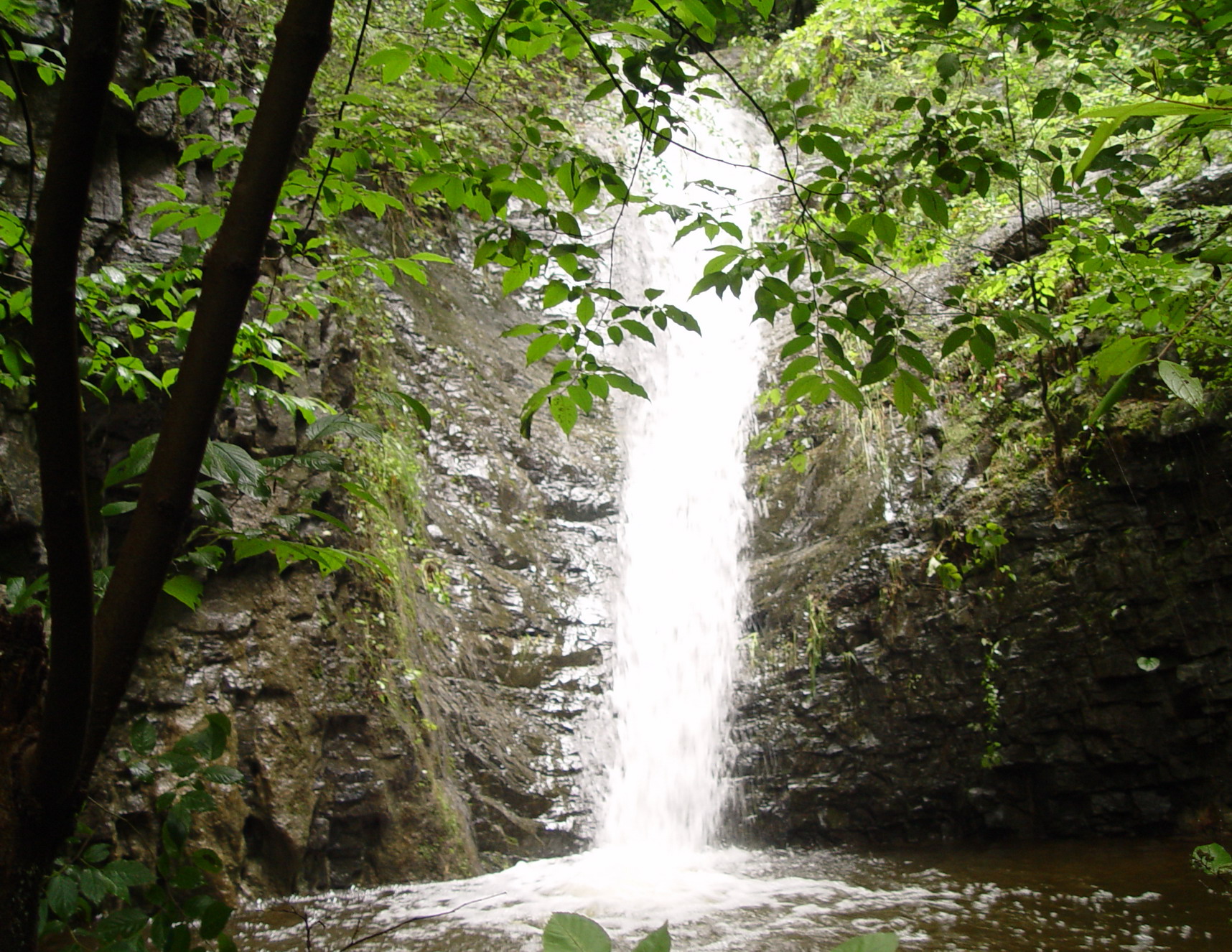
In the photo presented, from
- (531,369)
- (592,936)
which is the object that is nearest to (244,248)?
(592,936)

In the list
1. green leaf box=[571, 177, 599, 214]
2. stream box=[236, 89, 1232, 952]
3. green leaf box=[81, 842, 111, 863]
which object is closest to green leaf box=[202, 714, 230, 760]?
green leaf box=[81, 842, 111, 863]

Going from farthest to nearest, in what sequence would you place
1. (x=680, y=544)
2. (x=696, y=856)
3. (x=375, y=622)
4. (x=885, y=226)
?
(x=680, y=544) → (x=696, y=856) → (x=375, y=622) → (x=885, y=226)

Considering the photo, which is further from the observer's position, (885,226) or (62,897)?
(885,226)

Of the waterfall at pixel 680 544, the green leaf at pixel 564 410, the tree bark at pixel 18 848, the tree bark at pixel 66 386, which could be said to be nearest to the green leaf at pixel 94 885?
the tree bark at pixel 18 848

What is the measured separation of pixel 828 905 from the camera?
489 cm

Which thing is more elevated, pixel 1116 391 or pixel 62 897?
pixel 1116 391

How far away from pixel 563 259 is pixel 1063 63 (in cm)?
1038

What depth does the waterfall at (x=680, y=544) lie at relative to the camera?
23.9 ft

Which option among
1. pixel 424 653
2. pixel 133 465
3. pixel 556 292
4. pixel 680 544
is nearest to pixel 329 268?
pixel 556 292

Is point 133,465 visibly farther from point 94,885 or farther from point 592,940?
point 592,940

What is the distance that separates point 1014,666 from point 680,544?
3859 millimetres

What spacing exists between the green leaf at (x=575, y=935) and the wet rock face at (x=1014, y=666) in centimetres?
661

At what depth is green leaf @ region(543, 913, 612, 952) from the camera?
0.55m

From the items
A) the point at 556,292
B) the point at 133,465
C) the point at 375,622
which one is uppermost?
the point at 556,292
